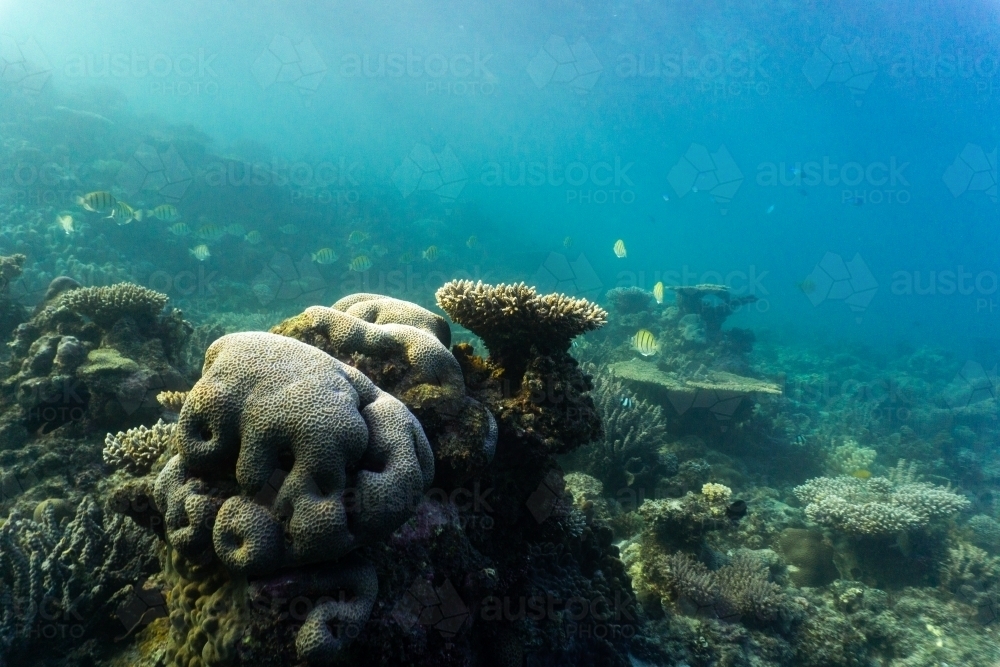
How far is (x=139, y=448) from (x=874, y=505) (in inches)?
331

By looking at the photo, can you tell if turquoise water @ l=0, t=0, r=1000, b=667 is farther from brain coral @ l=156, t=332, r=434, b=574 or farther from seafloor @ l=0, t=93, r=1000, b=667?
brain coral @ l=156, t=332, r=434, b=574

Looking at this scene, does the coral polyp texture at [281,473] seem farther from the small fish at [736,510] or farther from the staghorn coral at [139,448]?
the small fish at [736,510]

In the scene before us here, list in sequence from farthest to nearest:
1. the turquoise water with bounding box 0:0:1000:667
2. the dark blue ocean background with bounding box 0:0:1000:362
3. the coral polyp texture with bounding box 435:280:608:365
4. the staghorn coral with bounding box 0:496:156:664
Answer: the dark blue ocean background with bounding box 0:0:1000:362
the turquoise water with bounding box 0:0:1000:667
the coral polyp texture with bounding box 435:280:608:365
the staghorn coral with bounding box 0:496:156:664

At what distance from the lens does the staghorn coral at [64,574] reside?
2812 mm

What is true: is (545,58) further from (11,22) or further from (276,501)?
(11,22)

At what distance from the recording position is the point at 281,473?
7.54ft

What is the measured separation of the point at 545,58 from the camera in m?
44.1

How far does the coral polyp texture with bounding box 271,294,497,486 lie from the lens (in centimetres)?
300

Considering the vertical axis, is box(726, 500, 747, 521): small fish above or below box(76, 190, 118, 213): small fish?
below

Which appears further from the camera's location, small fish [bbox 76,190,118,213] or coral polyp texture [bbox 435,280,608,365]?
small fish [bbox 76,190,118,213]

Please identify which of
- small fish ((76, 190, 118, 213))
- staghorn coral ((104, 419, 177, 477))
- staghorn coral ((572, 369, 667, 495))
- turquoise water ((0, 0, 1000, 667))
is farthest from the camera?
small fish ((76, 190, 118, 213))

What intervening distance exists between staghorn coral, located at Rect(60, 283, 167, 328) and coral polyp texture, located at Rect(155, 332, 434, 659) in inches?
144

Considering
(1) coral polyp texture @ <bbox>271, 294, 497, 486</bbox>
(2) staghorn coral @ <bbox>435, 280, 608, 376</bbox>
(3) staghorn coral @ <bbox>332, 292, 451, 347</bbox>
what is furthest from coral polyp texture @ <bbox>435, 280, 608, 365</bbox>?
(1) coral polyp texture @ <bbox>271, 294, 497, 486</bbox>

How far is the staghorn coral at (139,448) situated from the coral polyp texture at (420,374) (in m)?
1.18
